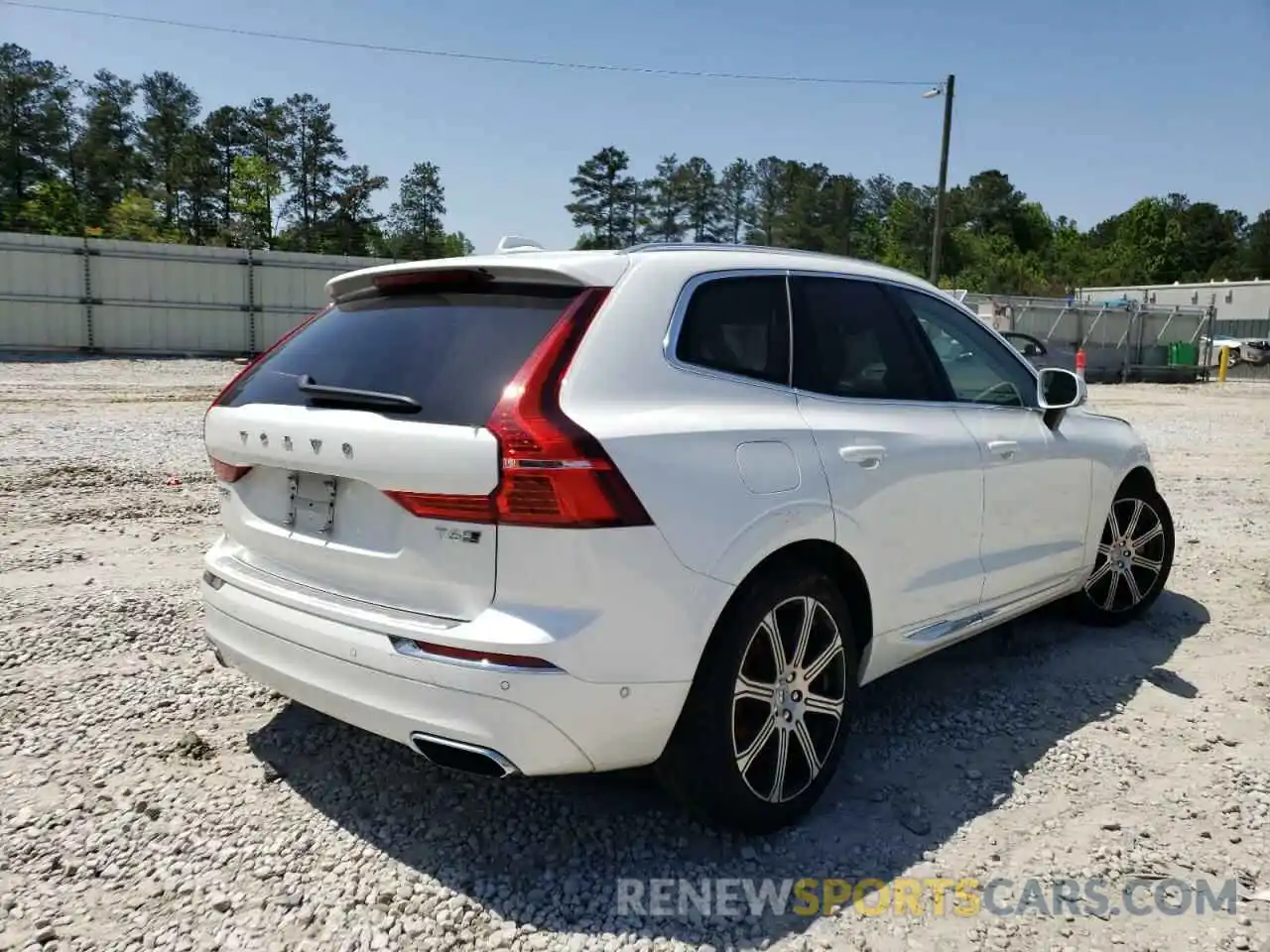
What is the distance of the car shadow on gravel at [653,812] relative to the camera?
2658mm

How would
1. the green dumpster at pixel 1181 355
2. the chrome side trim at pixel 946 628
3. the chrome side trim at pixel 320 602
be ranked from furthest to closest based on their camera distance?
1. the green dumpster at pixel 1181 355
2. the chrome side trim at pixel 946 628
3. the chrome side trim at pixel 320 602

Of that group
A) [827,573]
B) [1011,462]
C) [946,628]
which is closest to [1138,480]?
[1011,462]

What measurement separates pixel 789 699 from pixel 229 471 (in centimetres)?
197

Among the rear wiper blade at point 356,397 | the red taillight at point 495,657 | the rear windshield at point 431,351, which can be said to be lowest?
the red taillight at point 495,657

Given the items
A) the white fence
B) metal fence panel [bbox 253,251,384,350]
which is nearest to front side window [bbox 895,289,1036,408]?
metal fence panel [bbox 253,251,384,350]

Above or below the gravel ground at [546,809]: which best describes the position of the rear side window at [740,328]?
above

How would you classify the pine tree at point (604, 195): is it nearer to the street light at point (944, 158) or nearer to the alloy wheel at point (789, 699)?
the street light at point (944, 158)

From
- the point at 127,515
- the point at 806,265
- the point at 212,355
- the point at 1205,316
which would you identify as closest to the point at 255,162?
the point at 212,355

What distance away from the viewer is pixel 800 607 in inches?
117

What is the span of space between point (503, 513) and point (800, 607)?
105 cm

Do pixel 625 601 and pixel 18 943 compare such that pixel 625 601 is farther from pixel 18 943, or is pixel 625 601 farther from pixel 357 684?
pixel 18 943

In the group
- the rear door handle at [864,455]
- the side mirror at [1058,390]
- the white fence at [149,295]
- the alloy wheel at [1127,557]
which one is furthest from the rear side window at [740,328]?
the white fence at [149,295]

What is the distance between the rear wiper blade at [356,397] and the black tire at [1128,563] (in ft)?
12.5

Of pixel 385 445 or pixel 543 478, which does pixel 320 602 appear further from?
pixel 543 478
